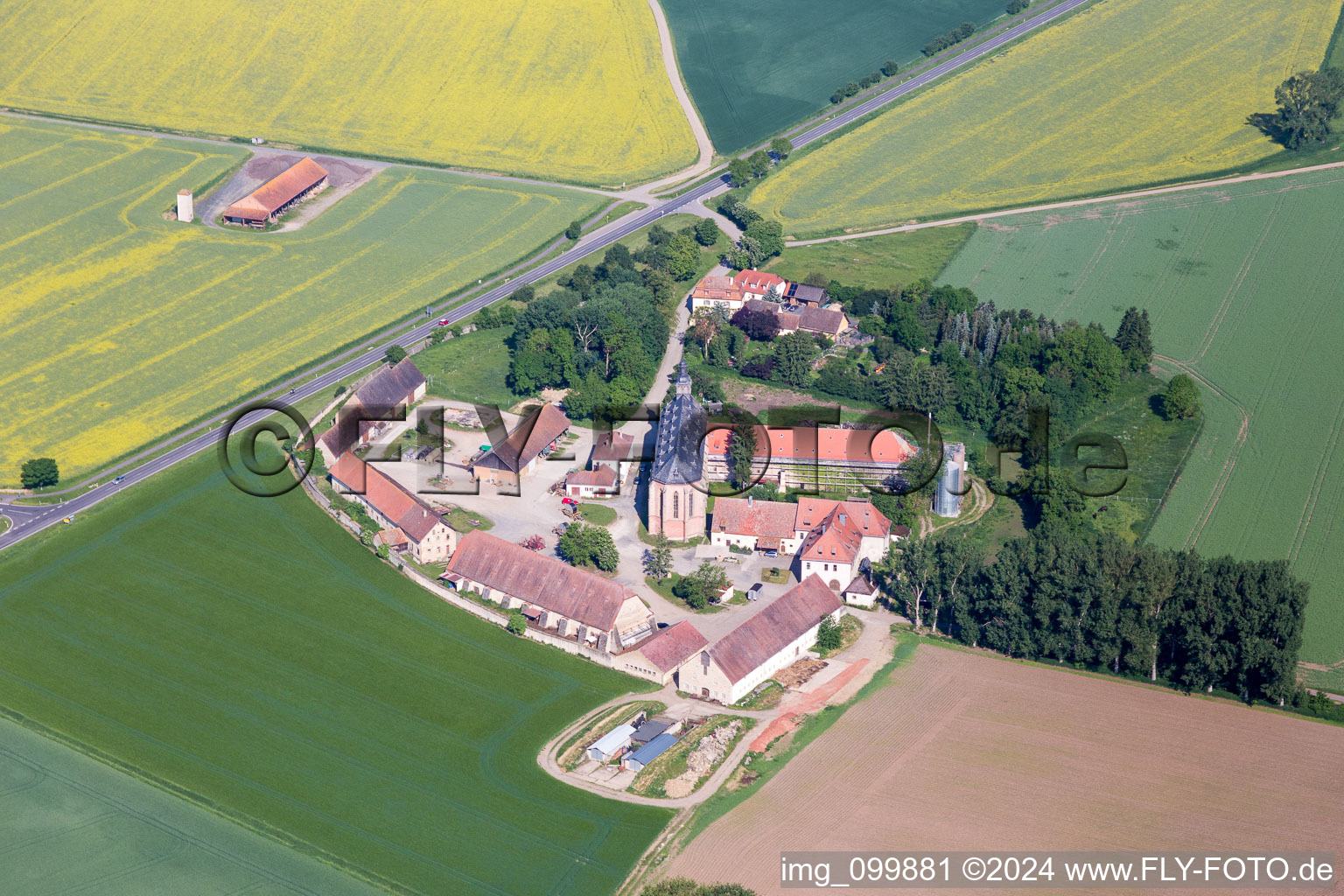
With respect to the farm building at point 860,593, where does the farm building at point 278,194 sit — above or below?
above

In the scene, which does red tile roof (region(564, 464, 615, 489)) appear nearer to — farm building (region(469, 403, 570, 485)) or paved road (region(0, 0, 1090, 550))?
farm building (region(469, 403, 570, 485))

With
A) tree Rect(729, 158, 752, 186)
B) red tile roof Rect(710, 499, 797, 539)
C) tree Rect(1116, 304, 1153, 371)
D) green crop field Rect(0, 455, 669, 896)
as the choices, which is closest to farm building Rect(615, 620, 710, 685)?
green crop field Rect(0, 455, 669, 896)

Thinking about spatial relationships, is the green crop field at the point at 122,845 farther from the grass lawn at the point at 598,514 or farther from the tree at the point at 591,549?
the grass lawn at the point at 598,514

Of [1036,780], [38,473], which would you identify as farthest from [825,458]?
[38,473]

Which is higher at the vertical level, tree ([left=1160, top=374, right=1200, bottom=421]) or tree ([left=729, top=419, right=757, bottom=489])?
tree ([left=1160, top=374, right=1200, bottom=421])

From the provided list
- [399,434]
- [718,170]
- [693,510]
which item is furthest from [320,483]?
[718,170]

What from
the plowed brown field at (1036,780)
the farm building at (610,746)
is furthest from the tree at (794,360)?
the farm building at (610,746)

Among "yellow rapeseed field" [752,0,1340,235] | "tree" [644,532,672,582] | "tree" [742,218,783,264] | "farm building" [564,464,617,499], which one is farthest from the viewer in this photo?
"yellow rapeseed field" [752,0,1340,235]

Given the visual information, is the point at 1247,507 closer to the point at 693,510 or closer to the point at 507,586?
the point at 693,510
